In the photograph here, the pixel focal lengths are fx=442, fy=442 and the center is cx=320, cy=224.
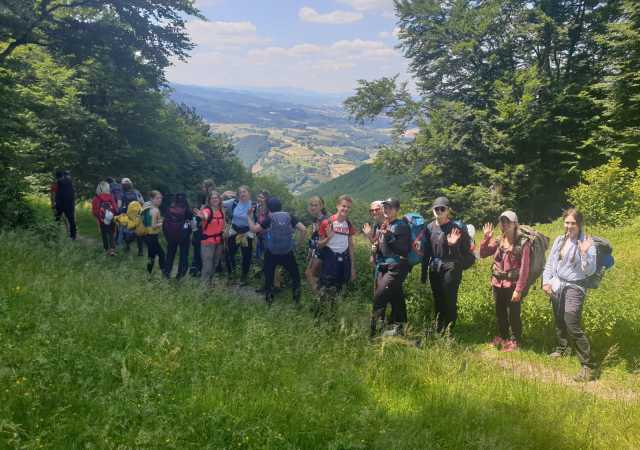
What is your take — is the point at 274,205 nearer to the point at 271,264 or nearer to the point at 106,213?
the point at 271,264

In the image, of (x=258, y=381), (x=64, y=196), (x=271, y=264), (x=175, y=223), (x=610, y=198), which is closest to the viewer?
(x=258, y=381)

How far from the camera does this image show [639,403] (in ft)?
15.2

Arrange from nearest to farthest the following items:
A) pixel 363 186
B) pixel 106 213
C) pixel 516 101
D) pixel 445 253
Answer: pixel 445 253
pixel 106 213
pixel 516 101
pixel 363 186

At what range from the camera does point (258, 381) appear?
4098 mm

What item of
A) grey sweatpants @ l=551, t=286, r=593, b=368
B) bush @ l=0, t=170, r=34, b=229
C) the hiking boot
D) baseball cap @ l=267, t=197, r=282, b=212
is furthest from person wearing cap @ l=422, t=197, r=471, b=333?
bush @ l=0, t=170, r=34, b=229

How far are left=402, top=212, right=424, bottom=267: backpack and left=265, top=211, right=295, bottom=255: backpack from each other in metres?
2.19

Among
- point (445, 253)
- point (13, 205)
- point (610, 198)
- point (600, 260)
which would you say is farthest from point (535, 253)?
point (13, 205)

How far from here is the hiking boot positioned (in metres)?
5.60

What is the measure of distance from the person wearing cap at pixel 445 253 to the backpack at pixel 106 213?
802cm

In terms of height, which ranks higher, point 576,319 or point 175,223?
point 175,223

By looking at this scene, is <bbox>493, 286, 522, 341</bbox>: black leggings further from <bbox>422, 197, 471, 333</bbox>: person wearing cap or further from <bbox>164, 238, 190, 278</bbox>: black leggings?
<bbox>164, 238, 190, 278</bbox>: black leggings

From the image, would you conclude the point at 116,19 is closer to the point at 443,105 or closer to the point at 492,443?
the point at 443,105

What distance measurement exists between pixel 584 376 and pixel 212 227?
6.68 metres

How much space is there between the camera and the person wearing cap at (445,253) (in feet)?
21.0
